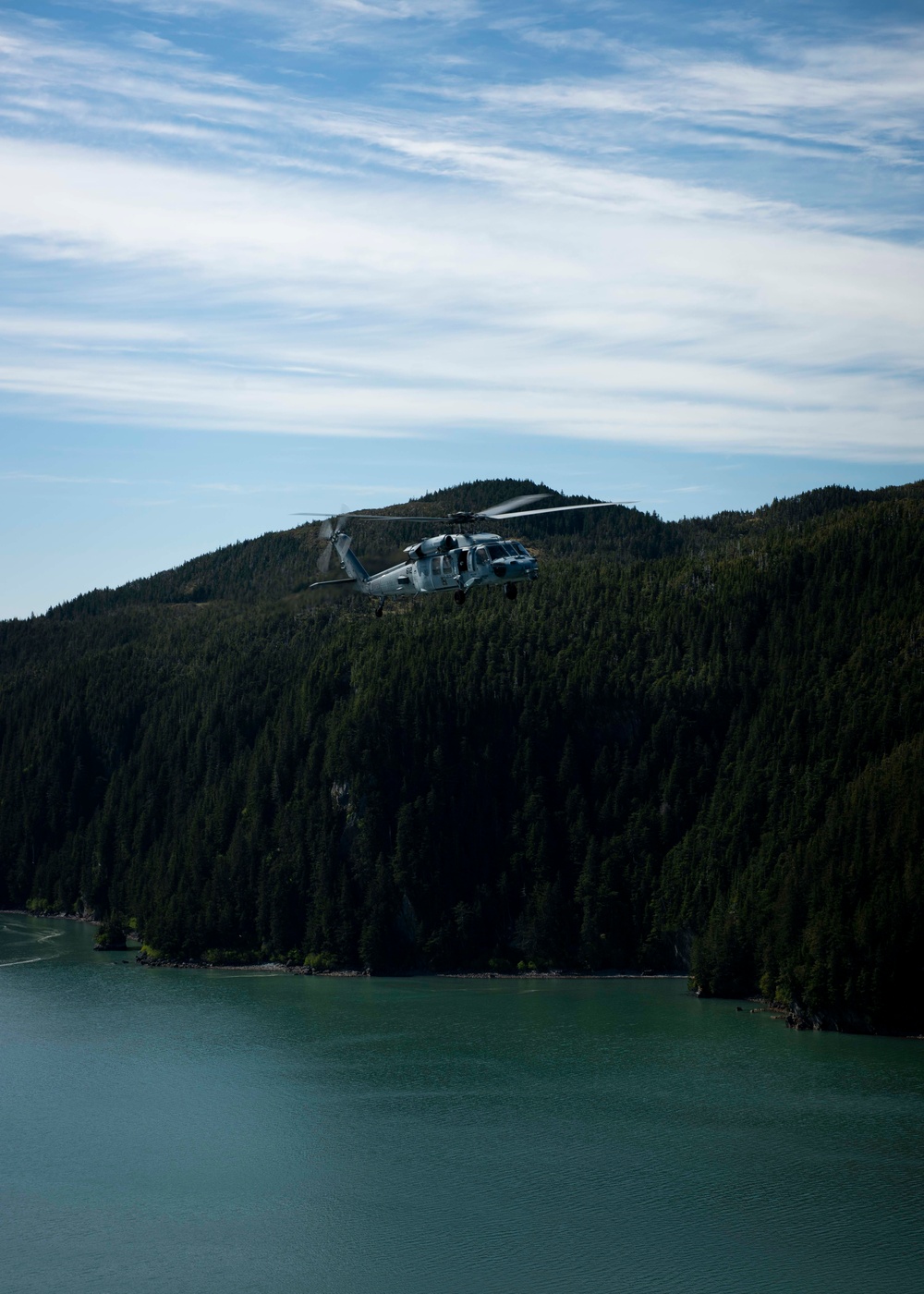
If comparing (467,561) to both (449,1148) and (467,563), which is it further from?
(449,1148)

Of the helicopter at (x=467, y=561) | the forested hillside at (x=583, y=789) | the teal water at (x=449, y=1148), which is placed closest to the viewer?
the helicopter at (x=467, y=561)

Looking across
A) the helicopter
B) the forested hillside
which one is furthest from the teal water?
the helicopter

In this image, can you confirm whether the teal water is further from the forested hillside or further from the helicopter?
the helicopter

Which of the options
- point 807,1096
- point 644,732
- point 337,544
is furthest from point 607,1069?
point 644,732

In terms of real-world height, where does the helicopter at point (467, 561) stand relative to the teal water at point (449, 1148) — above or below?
above

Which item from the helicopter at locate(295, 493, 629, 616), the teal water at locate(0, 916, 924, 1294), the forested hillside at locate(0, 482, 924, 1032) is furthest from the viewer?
the forested hillside at locate(0, 482, 924, 1032)

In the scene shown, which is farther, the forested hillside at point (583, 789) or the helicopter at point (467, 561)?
the forested hillside at point (583, 789)

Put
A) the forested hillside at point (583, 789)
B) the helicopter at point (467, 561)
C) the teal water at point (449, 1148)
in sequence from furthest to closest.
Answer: the forested hillside at point (583, 789) → the teal water at point (449, 1148) → the helicopter at point (467, 561)

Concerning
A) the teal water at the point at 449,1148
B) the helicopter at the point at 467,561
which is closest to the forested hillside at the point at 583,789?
the teal water at the point at 449,1148

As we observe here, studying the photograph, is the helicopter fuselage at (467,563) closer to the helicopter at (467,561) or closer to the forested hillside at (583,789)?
the helicopter at (467,561)
